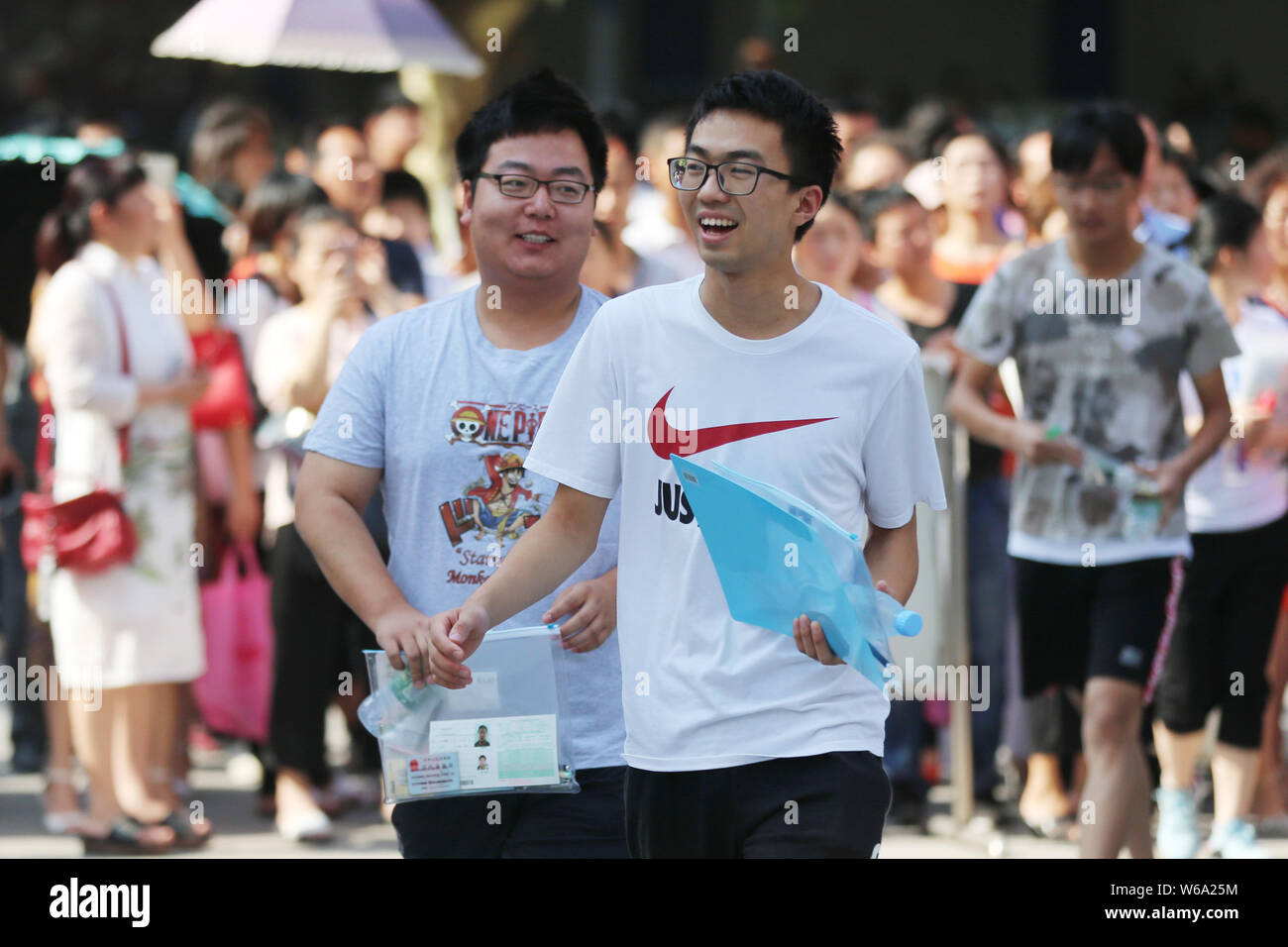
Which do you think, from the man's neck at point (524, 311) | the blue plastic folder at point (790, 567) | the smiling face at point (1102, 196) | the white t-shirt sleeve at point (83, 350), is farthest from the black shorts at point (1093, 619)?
the white t-shirt sleeve at point (83, 350)

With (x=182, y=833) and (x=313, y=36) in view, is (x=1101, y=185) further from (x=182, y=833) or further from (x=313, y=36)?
(x=313, y=36)

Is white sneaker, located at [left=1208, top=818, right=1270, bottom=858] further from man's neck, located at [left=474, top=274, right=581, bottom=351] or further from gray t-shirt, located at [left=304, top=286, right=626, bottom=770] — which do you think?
man's neck, located at [left=474, top=274, right=581, bottom=351]

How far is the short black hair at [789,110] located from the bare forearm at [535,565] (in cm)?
76

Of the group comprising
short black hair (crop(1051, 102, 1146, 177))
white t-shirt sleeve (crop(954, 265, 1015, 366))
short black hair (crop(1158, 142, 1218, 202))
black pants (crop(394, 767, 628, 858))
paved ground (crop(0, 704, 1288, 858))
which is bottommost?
paved ground (crop(0, 704, 1288, 858))

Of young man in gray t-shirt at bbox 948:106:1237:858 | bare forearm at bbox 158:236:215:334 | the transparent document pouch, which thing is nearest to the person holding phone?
bare forearm at bbox 158:236:215:334

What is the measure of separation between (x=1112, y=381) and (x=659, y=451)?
2605mm

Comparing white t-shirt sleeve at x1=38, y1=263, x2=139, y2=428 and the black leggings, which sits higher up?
white t-shirt sleeve at x1=38, y1=263, x2=139, y2=428

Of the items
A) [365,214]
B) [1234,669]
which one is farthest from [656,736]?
[365,214]

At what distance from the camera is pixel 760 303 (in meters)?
3.59

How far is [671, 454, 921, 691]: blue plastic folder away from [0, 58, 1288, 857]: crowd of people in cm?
7

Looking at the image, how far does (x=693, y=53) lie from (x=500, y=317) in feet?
61.4

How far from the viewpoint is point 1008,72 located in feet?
71.4

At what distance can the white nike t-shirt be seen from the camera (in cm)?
351
